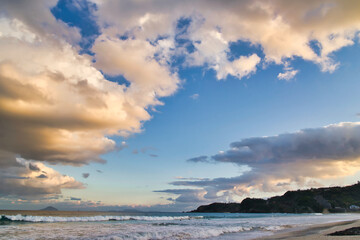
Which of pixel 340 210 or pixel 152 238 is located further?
pixel 340 210

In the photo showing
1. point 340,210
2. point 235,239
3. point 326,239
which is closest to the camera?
point 326,239

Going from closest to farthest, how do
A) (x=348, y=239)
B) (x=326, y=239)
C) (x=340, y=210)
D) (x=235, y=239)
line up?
(x=348, y=239)
(x=326, y=239)
(x=235, y=239)
(x=340, y=210)

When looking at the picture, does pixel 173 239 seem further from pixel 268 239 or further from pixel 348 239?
pixel 348 239

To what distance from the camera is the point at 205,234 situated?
27469mm

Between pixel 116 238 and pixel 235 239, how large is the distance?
10.8 meters

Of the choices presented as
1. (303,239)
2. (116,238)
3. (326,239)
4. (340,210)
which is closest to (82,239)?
(116,238)

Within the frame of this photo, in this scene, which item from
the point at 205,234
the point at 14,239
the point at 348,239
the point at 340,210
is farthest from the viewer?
the point at 340,210

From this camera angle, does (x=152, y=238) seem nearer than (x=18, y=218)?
Yes

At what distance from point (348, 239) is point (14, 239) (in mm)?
26378

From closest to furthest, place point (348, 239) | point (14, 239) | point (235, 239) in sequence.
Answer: point (348, 239) < point (14, 239) < point (235, 239)

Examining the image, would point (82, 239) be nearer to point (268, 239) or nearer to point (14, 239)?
point (14, 239)

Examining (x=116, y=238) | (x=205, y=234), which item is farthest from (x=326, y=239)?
(x=116, y=238)

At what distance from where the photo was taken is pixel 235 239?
23.2 m

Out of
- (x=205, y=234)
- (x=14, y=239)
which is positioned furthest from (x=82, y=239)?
(x=205, y=234)
